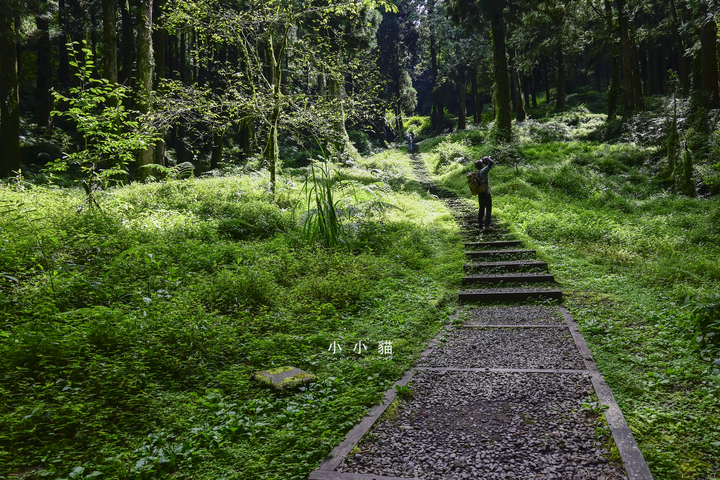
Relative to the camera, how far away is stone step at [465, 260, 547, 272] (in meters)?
7.95

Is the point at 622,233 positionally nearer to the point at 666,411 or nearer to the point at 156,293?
the point at 666,411

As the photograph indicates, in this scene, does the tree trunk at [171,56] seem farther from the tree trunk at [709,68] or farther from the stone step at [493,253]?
the tree trunk at [709,68]

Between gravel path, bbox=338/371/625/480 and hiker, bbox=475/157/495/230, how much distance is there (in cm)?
636

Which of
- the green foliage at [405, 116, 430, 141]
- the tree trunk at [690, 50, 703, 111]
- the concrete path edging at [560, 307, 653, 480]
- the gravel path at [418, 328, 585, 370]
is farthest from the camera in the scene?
the green foliage at [405, 116, 430, 141]

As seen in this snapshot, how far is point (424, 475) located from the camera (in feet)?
8.88

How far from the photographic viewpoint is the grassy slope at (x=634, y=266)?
313 centimetres

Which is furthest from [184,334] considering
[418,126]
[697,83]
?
[418,126]

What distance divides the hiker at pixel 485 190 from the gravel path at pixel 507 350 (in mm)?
4951

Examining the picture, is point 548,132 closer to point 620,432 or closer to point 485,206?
point 485,206

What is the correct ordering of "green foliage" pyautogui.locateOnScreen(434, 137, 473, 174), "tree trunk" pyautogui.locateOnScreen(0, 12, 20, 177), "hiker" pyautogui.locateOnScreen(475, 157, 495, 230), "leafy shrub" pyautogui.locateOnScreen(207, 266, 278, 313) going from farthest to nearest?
"green foliage" pyautogui.locateOnScreen(434, 137, 473, 174)
"tree trunk" pyautogui.locateOnScreen(0, 12, 20, 177)
"hiker" pyautogui.locateOnScreen(475, 157, 495, 230)
"leafy shrub" pyautogui.locateOnScreen(207, 266, 278, 313)

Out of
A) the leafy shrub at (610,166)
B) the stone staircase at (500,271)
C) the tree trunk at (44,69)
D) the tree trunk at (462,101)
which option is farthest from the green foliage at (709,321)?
the tree trunk at (462,101)

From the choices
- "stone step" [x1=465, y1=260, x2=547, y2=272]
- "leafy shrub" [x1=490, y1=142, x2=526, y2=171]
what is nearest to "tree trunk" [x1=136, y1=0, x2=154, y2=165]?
"stone step" [x1=465, y1=260, x2=547, y2=272]

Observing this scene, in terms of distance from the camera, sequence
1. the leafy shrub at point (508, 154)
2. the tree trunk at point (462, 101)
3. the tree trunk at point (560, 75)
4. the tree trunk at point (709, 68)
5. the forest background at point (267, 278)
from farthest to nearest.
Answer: the tree trunk at point (462, 101) → the tree trunk at point (560, 75) → the leafy shrub at point (508, 154) → the tree trunk at point (709, 68) → the forest background at point (267, 278)

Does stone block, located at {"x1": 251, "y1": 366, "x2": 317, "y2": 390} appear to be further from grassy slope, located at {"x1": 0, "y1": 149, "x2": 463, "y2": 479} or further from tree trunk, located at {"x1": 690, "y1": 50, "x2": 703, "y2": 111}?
tree trunk, located at {"x1": 690, "y1": 50, "x2": 703, "y2": 111}
